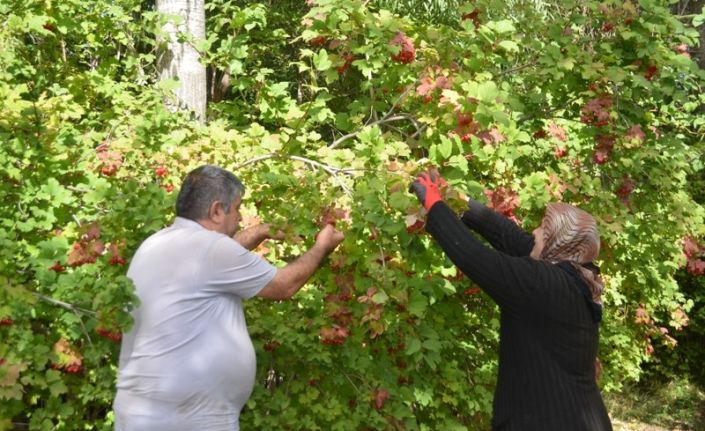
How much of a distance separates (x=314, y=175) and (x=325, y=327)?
2.57 feet

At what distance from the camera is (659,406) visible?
10.3 meters

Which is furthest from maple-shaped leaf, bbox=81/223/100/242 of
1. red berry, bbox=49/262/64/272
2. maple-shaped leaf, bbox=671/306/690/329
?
maple-shaped leaf, bbox=671/306/690/329

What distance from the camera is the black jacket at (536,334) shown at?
9.56 ft

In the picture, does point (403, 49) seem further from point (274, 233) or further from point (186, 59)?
point (186, 59)

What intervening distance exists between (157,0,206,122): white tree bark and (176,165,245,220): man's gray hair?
3.38 meters

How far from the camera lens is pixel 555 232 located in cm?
315

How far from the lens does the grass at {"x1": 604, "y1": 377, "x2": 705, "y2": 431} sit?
32.6 ft

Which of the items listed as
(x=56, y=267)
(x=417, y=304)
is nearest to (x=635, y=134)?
(x=417, y=304)

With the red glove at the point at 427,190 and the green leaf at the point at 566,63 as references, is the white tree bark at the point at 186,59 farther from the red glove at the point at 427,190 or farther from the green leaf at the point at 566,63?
the red glove at the point at 427,190

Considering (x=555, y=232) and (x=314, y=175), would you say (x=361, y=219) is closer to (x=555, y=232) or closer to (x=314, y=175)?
(x=314, y=175)

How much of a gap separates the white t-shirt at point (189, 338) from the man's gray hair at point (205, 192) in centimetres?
10

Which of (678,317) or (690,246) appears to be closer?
(690,246)

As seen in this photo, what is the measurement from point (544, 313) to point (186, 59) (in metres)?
4.20

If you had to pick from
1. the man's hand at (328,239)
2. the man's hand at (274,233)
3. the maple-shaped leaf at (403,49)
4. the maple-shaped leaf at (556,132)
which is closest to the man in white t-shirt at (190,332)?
the man's hand at (328,239)
